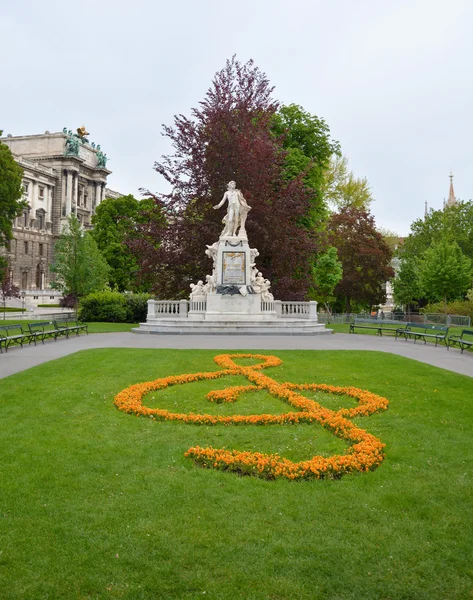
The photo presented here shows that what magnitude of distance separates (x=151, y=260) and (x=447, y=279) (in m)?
24.6

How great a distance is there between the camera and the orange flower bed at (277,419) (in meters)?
5.77

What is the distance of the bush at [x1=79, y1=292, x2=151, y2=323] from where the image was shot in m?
32.7

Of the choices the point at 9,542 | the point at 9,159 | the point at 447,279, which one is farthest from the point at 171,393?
the point at 447,279

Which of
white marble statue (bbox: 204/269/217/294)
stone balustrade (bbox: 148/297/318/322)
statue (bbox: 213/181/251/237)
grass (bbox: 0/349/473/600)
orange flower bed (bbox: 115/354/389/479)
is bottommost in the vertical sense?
grass (bbox: 0/349/473/600)

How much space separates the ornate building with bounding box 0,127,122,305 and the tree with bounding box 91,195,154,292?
1718 centimetres

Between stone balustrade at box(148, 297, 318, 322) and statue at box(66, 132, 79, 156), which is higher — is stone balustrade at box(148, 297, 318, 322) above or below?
below

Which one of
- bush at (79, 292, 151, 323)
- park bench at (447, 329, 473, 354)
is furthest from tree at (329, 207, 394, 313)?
park bench at (447, 329, 473, 354)

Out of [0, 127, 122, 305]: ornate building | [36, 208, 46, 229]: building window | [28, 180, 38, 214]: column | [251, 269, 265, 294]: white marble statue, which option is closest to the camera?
[251, 269, 265, 294]: white marble statue

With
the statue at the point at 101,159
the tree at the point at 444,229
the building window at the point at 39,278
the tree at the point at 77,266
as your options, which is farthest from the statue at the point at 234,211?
the statue at the point at 101,159

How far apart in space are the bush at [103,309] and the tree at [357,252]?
74.0ft

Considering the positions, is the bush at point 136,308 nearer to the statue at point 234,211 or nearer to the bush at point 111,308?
the bush at point 111,308

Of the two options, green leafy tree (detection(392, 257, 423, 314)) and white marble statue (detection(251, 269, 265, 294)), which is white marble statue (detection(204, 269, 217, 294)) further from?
green leafy tree (detection(392, 257, 423, 314))

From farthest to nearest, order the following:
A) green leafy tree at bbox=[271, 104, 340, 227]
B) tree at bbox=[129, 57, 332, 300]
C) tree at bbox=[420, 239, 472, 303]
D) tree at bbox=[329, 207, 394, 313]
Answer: tree at bbox=[329, 207, 394, 313] → tree at bbox=[420, 239, 472, 303] → green leafy tree at bbox=[271, 104, 340, 227] → tree at bbox=[129, 57, 332, 300]

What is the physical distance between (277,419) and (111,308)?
85.9ft
